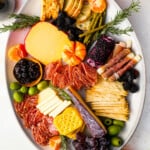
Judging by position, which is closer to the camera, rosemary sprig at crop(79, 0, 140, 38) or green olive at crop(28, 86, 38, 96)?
rosemary sprig at crop(79, 0, 140, 38)

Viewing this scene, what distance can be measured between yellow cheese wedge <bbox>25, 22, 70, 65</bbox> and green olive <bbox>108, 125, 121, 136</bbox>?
29 centimetres

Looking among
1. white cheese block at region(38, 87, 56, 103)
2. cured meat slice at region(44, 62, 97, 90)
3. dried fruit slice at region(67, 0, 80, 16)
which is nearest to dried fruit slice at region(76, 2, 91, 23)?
dried fruit slice at region(67, 0, 80, 16)

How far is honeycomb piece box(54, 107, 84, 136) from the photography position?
180 cm

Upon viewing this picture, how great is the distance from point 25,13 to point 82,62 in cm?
26

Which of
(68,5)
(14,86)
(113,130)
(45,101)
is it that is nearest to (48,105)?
(45,101)

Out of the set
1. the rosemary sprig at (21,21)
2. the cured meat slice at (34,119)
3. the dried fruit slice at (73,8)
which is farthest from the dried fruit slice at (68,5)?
the cured meat slice at (34,119)

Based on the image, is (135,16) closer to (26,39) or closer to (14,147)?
(26,39)

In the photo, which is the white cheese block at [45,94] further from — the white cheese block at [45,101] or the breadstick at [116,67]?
the breadstick at [116,67]

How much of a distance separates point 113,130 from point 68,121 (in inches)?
6.0

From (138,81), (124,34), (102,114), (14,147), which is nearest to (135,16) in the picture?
(124,34)

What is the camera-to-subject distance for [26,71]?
6.08 feet

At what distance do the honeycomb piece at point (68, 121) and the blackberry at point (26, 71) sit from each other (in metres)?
0.16

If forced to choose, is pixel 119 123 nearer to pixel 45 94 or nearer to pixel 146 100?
pixel 146 100

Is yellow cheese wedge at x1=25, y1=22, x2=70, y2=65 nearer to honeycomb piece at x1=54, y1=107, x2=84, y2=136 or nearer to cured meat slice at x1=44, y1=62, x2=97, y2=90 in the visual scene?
cured meat slice at x1=44, y1=62, x2=97, y2=90
